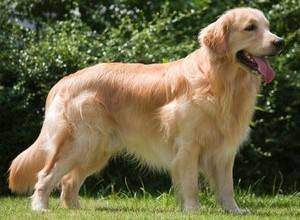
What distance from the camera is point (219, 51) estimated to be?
7535 millimetres

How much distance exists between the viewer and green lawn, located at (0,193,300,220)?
7.11 metres

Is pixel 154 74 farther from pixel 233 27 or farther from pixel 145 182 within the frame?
pixel 145 182

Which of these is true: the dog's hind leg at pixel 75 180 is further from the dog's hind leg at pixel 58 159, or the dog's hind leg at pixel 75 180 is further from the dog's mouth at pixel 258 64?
the dog's mouth at pixel 258 64

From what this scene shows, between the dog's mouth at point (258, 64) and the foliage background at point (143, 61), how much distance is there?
2.47 meters

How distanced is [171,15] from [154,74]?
11.1 feet

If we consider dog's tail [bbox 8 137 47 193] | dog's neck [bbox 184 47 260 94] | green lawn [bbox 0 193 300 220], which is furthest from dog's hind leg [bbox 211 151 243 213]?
dog's tail [bbox 8 137 47 193]

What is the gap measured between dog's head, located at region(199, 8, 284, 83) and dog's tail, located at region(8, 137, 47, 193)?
2.07 metres

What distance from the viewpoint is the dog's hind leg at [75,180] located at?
27.1ft

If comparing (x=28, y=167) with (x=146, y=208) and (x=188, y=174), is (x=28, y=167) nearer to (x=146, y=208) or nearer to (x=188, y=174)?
(x=146, y=208)

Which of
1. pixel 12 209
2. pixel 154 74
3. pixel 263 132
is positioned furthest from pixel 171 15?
pixel 12 209

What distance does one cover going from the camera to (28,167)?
7988 mm

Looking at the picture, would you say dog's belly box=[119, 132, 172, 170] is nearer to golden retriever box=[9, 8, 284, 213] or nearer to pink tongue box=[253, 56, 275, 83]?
golden retriever box=[9, 8, 284, 213]

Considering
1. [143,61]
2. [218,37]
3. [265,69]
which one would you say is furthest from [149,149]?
[143,61]

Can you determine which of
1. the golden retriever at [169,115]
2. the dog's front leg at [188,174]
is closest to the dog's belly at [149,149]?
the golden retriever at [169,115]
